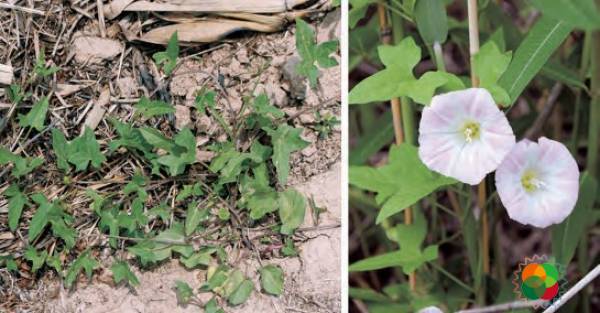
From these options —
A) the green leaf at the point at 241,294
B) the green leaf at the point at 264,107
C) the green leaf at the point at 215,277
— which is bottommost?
the green leaf at the point at 241,294

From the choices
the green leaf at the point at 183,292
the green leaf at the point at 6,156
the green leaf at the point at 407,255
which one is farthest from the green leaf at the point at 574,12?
the green leaf at the point at 6,156

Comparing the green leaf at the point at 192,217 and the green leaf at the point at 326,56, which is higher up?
the green leaf at the point at 326,56

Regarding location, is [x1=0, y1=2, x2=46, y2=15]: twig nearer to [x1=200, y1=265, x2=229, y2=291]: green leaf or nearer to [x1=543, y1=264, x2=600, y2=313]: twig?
[x1=200, y1=265, x2=229, y2=291]: green leaf

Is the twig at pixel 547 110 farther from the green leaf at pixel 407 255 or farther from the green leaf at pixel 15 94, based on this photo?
the green leaf at pixel 15 94

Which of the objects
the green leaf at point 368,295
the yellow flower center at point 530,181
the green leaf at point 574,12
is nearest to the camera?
the green leaf at point 574,12

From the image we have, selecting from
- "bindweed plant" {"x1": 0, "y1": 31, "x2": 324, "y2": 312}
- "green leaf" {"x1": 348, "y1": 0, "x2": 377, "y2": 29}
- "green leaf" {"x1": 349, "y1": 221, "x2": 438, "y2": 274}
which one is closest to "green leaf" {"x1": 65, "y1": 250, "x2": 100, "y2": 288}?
"bindweed plant" {"x1": 0, "y1": 31, "x2": 324, "y2": 312}

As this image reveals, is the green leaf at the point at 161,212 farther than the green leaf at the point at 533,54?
Yes

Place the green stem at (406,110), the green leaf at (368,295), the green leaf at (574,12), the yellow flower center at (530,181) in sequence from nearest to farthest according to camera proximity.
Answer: the green leaf at (574,12) < the yellow flower center at (530,181) < the green stem at (406,110) < the green leaf at (368,295)
